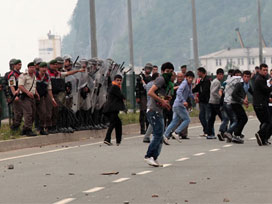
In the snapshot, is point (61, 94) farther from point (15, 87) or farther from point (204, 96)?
point (204, 96)

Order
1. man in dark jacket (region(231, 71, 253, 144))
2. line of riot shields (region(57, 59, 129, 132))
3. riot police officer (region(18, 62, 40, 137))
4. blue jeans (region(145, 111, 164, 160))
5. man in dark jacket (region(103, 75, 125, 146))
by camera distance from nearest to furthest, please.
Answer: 1. blue jeans (region(145, 111, 164, 160))
2. man in dark jacket (region(103, 75, 125, 146))
3. man in dark jacket (region(231, 71, 253, 144))
4. riot police officer (region(18, 62, 40, 137))
5. line of riot shields (region(57, 59, 129, 132))

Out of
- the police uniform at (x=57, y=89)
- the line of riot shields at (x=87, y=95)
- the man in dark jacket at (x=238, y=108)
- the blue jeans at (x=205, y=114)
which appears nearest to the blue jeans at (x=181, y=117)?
the man in dark jacket at (x=238, y=108)

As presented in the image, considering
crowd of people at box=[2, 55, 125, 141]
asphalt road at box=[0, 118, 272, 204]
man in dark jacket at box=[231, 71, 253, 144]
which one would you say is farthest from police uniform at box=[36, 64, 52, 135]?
man in dark jacket at box=[231, 71, 253, 144]

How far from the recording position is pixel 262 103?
20812 mm

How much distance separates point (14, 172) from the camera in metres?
15.6

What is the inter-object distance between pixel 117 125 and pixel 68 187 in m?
8.22

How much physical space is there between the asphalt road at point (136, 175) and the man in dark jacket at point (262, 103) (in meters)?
0.39

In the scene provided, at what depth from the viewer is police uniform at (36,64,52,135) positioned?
75.6 ft

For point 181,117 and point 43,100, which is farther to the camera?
point 43,100

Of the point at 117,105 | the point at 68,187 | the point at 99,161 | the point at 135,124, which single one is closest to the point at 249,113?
the point at 135,124

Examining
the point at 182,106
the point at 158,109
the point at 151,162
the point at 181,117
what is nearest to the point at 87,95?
the point at 182,106

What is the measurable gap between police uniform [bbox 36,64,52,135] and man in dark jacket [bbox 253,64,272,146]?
4946 mm

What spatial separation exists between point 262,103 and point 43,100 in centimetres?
525

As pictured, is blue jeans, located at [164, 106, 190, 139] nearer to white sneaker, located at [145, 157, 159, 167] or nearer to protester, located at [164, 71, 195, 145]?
protester, located at [164, 71, 195, 145]
